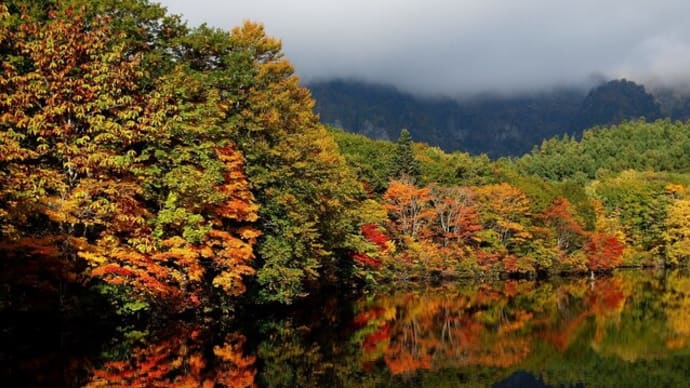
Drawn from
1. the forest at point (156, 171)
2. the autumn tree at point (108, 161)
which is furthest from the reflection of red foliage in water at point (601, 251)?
the autumn tree at point (108, 161)

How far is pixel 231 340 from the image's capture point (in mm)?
22156

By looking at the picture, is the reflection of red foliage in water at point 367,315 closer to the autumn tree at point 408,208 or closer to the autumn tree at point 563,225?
the autumn tree at point 408,208

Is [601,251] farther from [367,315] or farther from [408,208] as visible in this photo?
[367,315]

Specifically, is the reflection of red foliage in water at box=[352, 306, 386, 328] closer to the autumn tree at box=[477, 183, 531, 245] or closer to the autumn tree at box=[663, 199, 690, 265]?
the autumn tree at box=[477, 183, 531, 245]

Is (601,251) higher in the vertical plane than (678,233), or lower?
lower

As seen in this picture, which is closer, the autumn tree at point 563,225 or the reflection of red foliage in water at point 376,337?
the reflection of red foliage in water at point 376,337

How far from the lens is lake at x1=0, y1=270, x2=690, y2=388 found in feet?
54.9

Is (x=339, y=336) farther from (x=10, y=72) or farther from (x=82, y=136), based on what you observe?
(x=10, y=72)

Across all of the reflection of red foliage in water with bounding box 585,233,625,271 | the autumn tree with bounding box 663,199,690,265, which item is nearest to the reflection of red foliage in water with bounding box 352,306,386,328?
the reflection of red foliage in water with bounding box 585,233,625,271

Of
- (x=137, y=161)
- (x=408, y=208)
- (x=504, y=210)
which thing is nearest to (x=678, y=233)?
(x=504, y=210)

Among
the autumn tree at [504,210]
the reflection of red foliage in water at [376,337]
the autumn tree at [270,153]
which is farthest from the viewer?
the autumn tree at [504,210]

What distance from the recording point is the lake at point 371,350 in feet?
54.9

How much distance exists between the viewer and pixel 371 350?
21.8 metres

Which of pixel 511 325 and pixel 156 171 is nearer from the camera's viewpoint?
pixel 156 171
